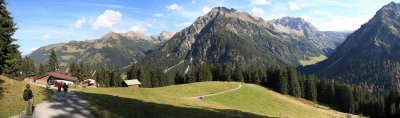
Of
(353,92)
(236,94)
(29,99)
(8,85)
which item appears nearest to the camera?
(29,99)

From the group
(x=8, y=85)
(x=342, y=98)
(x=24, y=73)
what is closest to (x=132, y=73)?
(x=24, y=73)

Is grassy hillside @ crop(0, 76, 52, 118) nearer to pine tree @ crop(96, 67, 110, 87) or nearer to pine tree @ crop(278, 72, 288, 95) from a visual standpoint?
pine tree @ crop(278, 72, 288, 95)

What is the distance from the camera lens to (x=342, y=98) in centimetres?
18112

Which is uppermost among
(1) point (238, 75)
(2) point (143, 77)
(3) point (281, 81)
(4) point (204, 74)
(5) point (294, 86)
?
(4) point (204, 74)

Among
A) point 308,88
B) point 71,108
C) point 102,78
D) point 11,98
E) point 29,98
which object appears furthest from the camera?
point 102,78

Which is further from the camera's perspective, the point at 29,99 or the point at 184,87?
the point at 184,87

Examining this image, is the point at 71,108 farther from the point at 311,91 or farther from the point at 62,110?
the point at 311,91

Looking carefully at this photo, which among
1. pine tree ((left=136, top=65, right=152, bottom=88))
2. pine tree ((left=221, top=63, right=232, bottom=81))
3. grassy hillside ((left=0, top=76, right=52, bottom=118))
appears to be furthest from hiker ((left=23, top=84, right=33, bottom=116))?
pine tree ((left=221, top=63, right=232, bottom=81))

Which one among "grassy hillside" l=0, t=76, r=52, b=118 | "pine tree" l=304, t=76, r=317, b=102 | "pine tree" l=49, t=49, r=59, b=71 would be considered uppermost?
"pine tree" l=49, t=49, r=59, b=71

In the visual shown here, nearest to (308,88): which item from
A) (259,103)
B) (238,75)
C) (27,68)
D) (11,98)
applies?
(238,75)

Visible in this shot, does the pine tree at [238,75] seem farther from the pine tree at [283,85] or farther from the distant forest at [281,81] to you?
the pine tree at [283,85]

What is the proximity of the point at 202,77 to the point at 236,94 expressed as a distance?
7596 cm

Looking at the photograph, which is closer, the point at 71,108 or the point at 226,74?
the point at 71,108

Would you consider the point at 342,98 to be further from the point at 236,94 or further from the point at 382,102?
the point at 236,94
